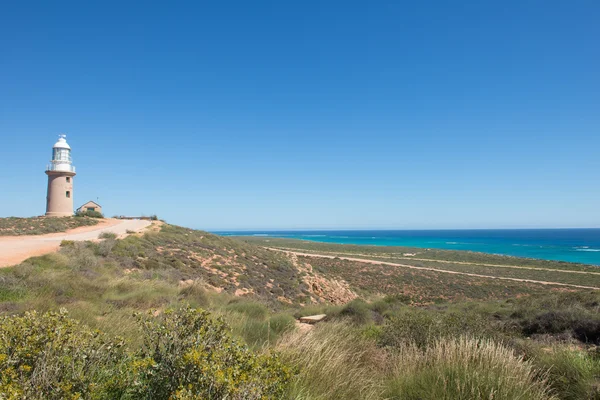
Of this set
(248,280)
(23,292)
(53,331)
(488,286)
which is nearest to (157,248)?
(248,280)

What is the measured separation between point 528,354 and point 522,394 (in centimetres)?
310

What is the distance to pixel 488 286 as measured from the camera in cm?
3622

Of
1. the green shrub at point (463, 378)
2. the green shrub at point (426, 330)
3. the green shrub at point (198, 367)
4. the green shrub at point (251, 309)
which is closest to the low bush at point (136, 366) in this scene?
the green shrub at point (198, 367)

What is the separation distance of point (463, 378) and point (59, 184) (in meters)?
44.7

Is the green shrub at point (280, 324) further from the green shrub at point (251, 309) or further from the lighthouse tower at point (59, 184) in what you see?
the lighthouse tower at point (59, 184)

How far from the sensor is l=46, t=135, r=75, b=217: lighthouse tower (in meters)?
37.4

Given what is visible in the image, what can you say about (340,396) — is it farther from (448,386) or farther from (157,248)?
(157,248)

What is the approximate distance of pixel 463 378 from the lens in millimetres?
3945

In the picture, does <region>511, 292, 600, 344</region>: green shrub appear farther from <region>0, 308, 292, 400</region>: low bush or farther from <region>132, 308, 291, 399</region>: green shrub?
<region>0, 308, 292, 400</region>: low bush

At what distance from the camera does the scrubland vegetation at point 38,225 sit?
88.6 feet

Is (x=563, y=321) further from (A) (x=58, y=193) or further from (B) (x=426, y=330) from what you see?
(A) (x=58, y=193)

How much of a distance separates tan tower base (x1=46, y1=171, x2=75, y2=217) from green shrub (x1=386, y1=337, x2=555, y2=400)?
43615 millimetres

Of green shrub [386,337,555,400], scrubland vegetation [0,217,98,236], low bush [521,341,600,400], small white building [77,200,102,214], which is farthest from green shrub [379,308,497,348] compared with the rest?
small white building [77,200,102,214]

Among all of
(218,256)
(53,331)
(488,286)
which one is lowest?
(488,286)
